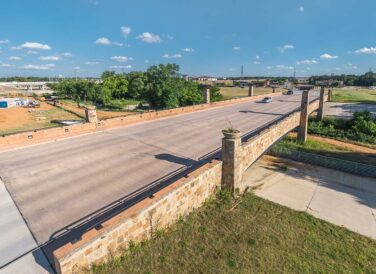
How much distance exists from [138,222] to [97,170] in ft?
15.5

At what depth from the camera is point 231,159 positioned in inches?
405

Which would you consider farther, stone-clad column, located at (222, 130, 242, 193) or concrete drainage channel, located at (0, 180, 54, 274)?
stone-clad column, located at (222, 130, 242, 193)

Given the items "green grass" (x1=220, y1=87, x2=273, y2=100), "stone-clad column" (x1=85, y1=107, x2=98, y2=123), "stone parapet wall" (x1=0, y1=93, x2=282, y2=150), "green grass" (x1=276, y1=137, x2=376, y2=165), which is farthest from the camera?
"green grass" (x1=220, y1=87, x2=273, y2=100)

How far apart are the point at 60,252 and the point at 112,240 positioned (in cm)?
129

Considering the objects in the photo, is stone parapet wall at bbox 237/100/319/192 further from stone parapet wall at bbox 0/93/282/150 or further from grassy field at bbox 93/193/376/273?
stone parapet wall at bbox 0/93/282/150

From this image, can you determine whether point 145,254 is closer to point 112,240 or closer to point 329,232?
point 112,240

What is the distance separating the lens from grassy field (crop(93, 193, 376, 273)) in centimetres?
665

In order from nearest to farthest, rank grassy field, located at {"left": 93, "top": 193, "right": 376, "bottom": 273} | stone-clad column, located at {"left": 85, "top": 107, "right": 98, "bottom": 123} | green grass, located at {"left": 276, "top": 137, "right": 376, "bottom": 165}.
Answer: grassy field, located at {"left": 93, "top": 193, "right": 376, "bottom": 273} → stone-clad column, located at {"left": 85, "top": 107, "right": 98, "bottom": 123} → green grass, located at {"left": 276, "top": 137, "right": 376, "bottom": 165}

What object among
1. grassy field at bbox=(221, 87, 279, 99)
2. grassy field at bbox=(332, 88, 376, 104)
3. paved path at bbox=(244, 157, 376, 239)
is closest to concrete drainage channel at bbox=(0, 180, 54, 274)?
paved path at bbox=(244, 157, 376, 239)

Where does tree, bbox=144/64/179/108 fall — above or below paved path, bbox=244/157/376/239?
above

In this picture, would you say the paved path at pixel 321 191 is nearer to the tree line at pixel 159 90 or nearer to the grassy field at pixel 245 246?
the grassy field at pixel 245 246

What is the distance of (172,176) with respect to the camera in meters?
9.88

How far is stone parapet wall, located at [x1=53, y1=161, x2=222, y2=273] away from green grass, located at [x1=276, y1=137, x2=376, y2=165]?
19307mm

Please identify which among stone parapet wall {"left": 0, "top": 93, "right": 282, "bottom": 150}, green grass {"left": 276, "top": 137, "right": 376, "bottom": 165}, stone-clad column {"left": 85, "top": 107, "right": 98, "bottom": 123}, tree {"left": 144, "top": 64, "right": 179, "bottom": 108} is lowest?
green grass {"left": 276, "top": 137, "right": 376, "bottom": 165}
